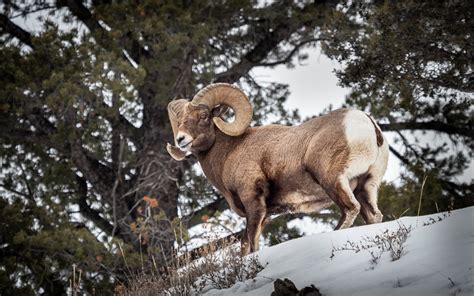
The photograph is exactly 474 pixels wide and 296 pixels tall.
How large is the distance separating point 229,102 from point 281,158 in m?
1.09

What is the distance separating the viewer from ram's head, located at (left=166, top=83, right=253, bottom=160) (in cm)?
864

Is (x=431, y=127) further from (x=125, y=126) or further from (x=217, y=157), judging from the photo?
(x=217, y=157)

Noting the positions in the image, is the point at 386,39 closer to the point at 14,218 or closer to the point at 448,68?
the point at 448,68

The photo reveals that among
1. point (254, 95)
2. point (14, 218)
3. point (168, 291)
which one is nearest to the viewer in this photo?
point (168, 291)

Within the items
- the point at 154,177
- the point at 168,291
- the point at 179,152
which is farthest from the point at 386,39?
the point at 154,177

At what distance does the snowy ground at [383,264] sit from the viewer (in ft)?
16.8

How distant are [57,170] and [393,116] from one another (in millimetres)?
7022

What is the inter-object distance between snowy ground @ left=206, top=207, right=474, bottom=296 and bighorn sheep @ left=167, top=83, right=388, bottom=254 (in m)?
0.74

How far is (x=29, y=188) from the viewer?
1767 cm

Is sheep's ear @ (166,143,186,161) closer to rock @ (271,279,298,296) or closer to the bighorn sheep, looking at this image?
the bighorn sheep

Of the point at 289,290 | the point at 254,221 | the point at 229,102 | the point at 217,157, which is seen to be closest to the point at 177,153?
the point at 217,157

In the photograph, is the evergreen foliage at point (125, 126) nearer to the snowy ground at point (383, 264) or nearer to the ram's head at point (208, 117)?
the ram's head at point (208, 117)

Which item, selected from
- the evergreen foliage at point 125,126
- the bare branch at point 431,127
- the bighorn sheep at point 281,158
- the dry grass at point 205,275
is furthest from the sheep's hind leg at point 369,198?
the bare branch at point 431,127

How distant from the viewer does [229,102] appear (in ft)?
29.0
